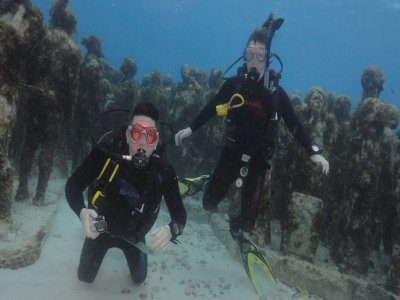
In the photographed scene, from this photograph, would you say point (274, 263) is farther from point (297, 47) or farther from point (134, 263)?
point (297, 47)

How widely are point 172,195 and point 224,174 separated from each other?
69.5 inches

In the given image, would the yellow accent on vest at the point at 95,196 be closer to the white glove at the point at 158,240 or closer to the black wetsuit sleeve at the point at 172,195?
the black wetsuit sleeve at the point at 172,195

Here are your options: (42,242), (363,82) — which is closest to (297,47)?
(363,82)

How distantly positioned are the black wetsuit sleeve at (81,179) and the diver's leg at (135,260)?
1.17 m

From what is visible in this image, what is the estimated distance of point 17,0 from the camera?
539 centimetres

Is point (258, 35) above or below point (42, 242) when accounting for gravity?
above

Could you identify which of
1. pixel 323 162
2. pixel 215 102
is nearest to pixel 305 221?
pixel 323 162

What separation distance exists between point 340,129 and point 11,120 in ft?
23.7

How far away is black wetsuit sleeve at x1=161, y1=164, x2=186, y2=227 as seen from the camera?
4.51 m

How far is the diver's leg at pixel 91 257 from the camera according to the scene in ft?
16.2

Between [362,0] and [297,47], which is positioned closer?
[362,0]

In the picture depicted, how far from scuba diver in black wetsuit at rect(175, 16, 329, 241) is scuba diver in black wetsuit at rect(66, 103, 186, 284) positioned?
1.63m

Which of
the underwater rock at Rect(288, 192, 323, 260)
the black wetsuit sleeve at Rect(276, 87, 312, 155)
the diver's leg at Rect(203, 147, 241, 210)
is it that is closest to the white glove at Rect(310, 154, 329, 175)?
the black wetsuit sleeve at Rect(276, 87, 312, 155)

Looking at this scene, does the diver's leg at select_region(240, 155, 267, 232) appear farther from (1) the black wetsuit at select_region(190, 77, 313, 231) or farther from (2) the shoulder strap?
(2) the shoulder strap
